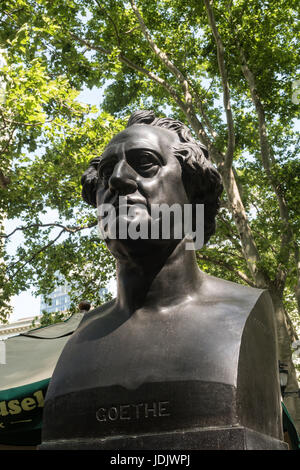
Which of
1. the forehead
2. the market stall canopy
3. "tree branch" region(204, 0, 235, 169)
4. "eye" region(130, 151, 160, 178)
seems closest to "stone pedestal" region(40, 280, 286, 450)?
"eye" region(130, 151, 160, 178)

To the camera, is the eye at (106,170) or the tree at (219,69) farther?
the tree at (219,69)

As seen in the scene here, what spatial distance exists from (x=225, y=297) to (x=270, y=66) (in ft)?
34.7

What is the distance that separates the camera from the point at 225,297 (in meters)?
2.24

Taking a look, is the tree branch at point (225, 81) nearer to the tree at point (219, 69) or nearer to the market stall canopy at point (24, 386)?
the tree at point (219, 69)

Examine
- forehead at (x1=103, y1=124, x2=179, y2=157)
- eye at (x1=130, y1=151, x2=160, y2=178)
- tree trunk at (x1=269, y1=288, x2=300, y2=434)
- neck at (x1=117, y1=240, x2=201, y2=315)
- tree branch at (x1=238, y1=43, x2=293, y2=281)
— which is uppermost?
→ tree branch at (x1=238, y1=43, x2=293, y2=281)

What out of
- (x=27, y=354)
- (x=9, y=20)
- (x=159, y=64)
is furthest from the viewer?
(x=159, y=64)

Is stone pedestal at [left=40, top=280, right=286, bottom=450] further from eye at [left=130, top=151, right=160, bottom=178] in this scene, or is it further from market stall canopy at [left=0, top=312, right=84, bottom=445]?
market stall canopy at [left=0, top=312, right=84, bottom=445]

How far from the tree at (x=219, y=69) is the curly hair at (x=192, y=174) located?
5925 mm

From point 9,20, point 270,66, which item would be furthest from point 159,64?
point 9,20

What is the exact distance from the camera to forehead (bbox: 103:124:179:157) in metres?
2.26

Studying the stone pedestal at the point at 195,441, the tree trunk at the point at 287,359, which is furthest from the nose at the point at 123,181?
the tree trunk at the point at 287,359

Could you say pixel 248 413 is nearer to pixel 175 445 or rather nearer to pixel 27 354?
pixel 175 445
